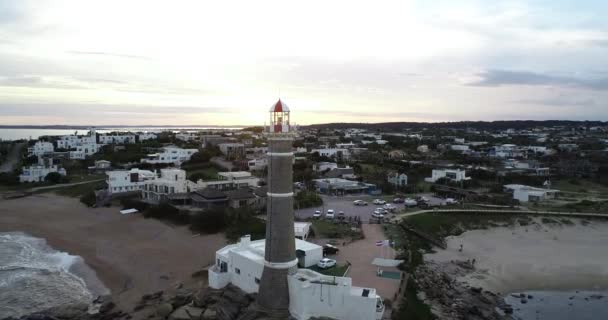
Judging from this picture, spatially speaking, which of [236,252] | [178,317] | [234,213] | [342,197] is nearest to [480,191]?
[342,197]

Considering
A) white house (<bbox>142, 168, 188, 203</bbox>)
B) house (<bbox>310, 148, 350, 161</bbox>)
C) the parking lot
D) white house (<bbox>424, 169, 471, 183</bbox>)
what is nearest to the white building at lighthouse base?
the parking lot

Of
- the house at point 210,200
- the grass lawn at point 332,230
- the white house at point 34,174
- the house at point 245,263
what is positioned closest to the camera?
the house at point 245,263

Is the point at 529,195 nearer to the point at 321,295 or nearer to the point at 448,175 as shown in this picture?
the point at 448,175

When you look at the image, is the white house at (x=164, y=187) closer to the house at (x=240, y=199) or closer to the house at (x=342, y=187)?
the house at (x=240, y=199)

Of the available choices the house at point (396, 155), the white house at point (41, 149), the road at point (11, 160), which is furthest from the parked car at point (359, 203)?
the white house at point (41, 149)

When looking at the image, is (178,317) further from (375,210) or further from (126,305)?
(375,210)
